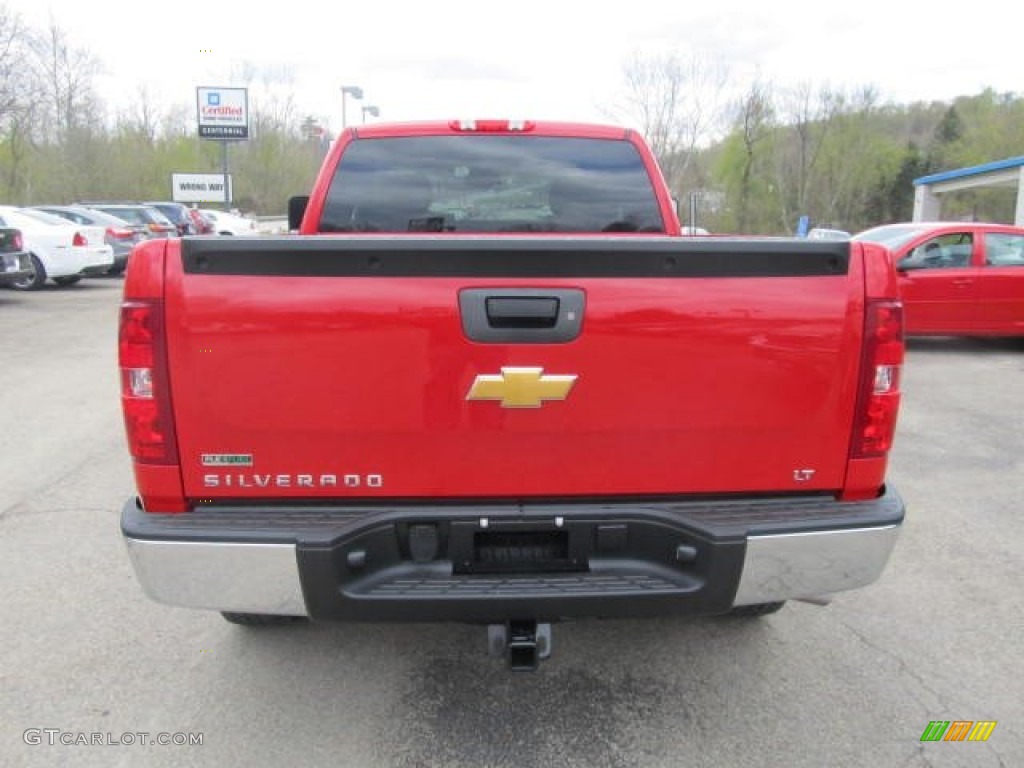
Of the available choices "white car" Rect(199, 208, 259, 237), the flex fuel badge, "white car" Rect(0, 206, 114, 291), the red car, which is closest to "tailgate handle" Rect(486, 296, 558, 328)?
the flex fuel badge

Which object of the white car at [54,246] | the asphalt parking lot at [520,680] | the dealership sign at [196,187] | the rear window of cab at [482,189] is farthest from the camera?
the dealership sign at [196,187]

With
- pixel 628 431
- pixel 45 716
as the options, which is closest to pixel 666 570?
pixel 628 431

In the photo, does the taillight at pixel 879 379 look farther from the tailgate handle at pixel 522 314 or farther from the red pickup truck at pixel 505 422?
the tailgate handle at pixel 522 314

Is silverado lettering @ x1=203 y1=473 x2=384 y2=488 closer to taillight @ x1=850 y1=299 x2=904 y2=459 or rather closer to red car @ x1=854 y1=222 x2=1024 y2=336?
taillight @ x1=850 y1=299 x2=904 y2=459

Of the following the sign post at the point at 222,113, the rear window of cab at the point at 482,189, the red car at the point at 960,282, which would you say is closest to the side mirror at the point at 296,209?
the rear window of cab at the point at 482,189

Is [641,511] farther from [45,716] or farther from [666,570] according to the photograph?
[45,716]

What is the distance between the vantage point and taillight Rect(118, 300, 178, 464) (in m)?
2.20

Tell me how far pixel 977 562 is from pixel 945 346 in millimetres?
8077

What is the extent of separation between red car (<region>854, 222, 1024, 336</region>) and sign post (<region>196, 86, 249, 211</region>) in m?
34.6

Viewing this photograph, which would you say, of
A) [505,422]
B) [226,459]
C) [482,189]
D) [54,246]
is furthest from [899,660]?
[54,246]

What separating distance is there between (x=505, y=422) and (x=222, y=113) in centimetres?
4107

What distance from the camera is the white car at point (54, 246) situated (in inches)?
601

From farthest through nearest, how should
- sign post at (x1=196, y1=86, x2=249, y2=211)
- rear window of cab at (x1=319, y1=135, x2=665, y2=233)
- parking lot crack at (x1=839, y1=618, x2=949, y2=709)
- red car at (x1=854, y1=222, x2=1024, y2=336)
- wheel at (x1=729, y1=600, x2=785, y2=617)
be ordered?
sign post at (x1=196, y1=86, x2=249, y2=211)
red car at (x1=854, y1=222, x2=1024, y2=336)
rear window of cab at (x1=319, y1=135, x2=665, y2=233)
wheel at (x1=729, y1=600, x2=785, y2=617)
parking lot crack at (x1=839, y1=618, x2=949, y2=709)

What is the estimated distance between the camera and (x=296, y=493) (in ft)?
7.60
